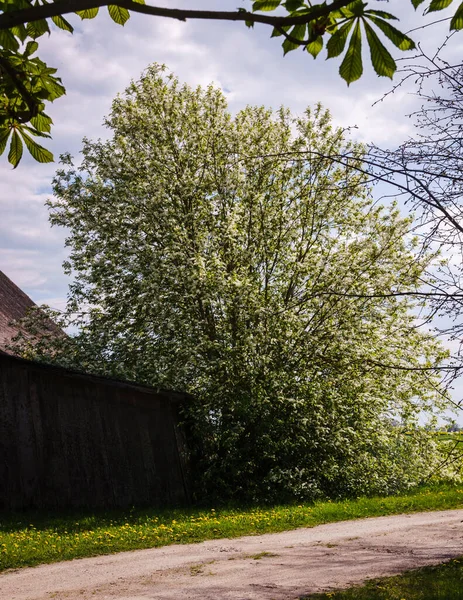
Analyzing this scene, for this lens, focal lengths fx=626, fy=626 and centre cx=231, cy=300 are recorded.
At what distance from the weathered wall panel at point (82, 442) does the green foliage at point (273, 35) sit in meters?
13.1

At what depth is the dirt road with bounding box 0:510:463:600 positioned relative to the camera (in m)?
7.36

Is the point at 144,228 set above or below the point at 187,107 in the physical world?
below

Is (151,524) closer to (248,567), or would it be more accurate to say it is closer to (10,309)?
(248,567)

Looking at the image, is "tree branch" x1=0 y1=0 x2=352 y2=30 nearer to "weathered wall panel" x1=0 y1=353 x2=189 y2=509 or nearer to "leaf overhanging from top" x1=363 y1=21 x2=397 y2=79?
"leaf overhanging from top" x1=363 y1=21 x2=397 y2=79

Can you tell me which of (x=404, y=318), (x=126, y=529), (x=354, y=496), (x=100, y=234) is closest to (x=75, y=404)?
(x=126, y=529)

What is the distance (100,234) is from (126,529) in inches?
403

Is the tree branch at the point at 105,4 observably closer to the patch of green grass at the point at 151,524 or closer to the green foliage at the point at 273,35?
the green foliage at the point at 273,35

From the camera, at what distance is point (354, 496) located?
18078mm

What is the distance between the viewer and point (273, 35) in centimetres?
331

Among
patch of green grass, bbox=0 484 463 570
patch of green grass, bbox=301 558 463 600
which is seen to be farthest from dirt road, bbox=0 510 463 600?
patch of green grass, bbox=0 484 463 570

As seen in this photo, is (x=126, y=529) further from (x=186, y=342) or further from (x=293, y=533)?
(x=186, y=342)

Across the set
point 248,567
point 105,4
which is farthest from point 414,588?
point 105,4

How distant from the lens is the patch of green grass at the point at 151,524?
10930mm

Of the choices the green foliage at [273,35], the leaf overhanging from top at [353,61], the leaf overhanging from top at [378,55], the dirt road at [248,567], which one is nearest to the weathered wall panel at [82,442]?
the dirt road at [248,567]
